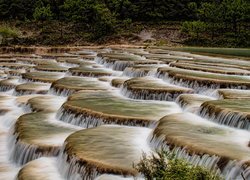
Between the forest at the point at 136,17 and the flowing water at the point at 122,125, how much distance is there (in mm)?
44471

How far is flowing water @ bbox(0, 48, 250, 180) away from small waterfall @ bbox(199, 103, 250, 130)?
37 mm

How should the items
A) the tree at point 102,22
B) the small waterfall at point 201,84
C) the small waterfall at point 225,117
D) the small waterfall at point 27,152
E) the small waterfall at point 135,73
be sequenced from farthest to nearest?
the tree at point 102,22, the small waterfall at point 135,73, the small waterfall at point 201,84, the small waterfall at point 225,117, the small waterfall at point 27,152

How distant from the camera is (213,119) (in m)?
17.0

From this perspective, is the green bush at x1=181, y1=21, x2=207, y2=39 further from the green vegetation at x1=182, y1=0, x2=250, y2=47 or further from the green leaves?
the green leaves

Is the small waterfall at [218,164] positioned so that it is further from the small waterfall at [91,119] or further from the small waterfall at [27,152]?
the small waterfall at [27,152]

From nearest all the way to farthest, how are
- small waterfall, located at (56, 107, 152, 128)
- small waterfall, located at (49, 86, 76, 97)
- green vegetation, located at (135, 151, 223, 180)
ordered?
1. green vegetation, located at (135, 151, 223, 180)
2. small waterfall, located at (56, 107, 152, 128)
3. small waterfall, located at (49, 86, 76, 97)

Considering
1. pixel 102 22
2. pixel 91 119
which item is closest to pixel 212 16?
pixel 102 22

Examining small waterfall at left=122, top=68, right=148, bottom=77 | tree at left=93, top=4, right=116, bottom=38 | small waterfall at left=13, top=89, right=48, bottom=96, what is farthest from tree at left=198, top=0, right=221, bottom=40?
small waterfall at left=13, top=89, right=48, bottom=96

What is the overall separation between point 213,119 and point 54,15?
253 feet

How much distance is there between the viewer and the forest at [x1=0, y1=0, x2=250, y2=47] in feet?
233

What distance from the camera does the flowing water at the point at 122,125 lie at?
42.7 feet

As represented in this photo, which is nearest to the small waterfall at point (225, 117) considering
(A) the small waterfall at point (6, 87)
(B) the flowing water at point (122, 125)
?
(B) the flowing water at point (122, 125)

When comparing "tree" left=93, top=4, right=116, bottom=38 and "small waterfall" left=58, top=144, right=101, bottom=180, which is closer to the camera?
"small waterfall" left=58, top=144, right=101, bottom=180

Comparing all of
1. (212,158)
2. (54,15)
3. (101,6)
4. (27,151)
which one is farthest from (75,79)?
(54,15)
